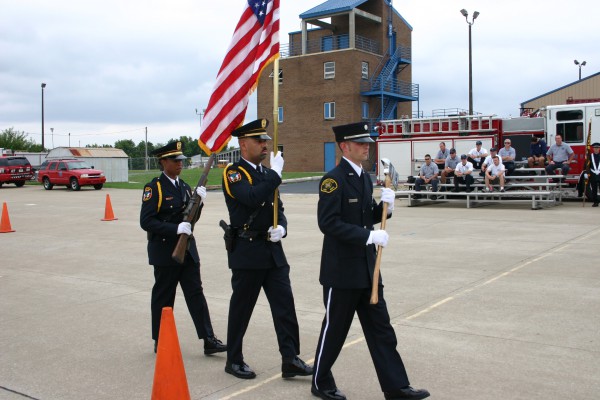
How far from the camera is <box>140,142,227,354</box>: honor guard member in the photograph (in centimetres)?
552

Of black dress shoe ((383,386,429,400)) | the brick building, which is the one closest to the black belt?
black dress shoe ((383,386,429,400))

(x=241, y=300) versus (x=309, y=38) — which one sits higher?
(x=309, y=38)

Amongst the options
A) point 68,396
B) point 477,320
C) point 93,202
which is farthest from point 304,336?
point 93,202

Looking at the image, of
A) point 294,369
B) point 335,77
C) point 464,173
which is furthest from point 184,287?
point 335,77

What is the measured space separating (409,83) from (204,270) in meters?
47.5

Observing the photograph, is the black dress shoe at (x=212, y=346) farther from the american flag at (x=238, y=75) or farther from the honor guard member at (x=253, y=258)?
the american flag at (x=238, y=75)

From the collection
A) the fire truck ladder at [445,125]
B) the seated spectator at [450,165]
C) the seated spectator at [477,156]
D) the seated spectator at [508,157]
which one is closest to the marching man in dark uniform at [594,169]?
the seated spectator at [508,157]

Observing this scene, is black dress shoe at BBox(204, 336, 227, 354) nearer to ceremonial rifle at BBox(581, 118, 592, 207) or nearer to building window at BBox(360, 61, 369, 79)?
ceremonial rifle at BBox(581, 118, 592, 207)

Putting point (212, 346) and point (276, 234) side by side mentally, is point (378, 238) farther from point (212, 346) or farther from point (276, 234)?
point (212, 346)

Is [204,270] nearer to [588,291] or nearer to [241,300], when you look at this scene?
[241,300]

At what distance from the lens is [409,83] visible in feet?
179

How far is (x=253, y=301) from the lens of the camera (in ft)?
16.7

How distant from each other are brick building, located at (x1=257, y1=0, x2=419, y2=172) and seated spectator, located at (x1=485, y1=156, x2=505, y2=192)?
95.7 feet

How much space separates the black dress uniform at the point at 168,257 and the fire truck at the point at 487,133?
Result: 16.2m
